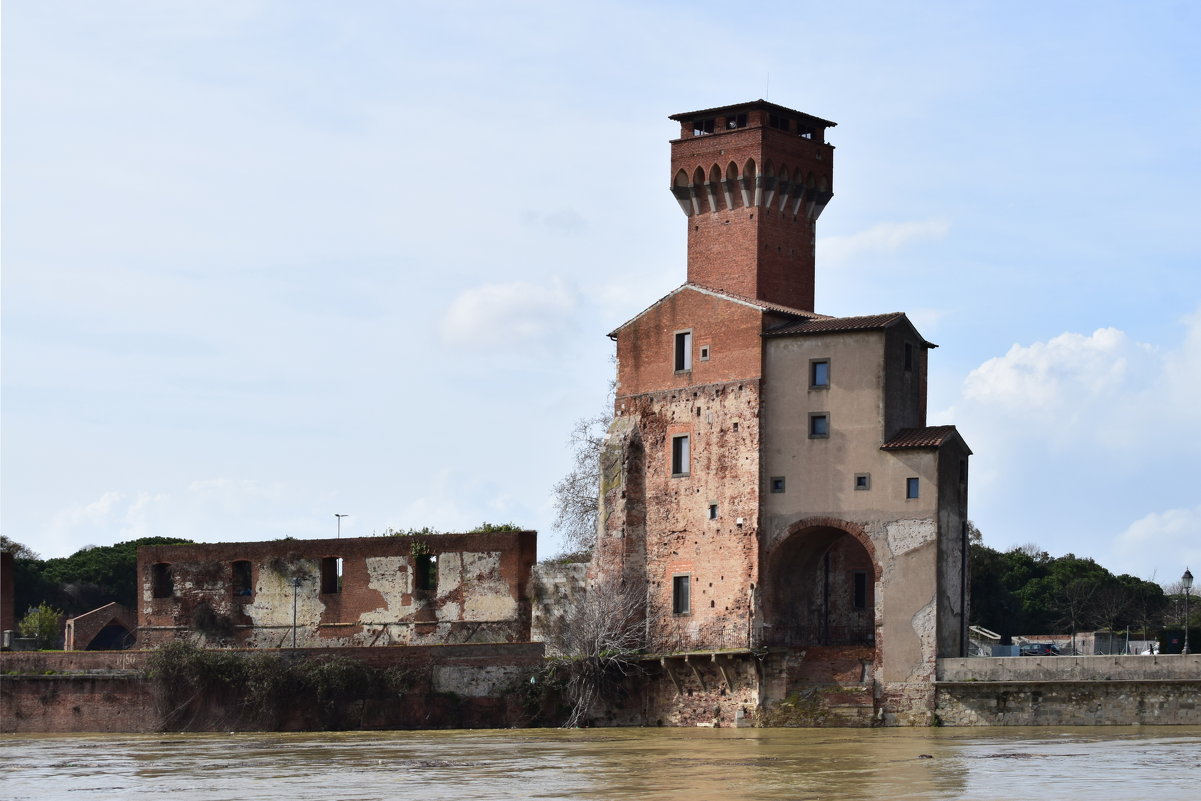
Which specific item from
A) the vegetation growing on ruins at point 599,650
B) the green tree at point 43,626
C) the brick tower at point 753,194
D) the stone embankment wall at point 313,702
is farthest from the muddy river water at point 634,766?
the green tree at point 43,626

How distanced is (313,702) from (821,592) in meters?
12.1

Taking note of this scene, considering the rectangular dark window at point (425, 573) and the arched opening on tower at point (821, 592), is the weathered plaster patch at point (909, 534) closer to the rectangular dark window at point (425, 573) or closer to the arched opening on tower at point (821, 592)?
the arched opening on tower at point (821, 592)

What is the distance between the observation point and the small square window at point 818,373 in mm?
42125

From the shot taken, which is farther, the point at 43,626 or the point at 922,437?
the point at 43,626

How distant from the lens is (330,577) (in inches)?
1978

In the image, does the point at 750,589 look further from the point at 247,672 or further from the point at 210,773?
the point at 210,773

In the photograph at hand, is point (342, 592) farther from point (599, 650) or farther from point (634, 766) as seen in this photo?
point (634, 766)

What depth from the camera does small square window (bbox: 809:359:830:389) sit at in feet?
138

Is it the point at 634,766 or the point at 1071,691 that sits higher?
the point at 1071,691

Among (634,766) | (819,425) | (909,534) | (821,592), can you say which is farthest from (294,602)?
(634,766)

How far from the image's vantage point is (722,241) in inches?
1838

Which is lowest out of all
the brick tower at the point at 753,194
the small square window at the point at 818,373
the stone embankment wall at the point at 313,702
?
the stone embankment wall at the point at 313,702

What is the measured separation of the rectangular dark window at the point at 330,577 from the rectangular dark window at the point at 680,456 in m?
10.7

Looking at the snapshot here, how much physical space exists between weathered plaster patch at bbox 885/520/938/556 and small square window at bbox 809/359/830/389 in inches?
145
